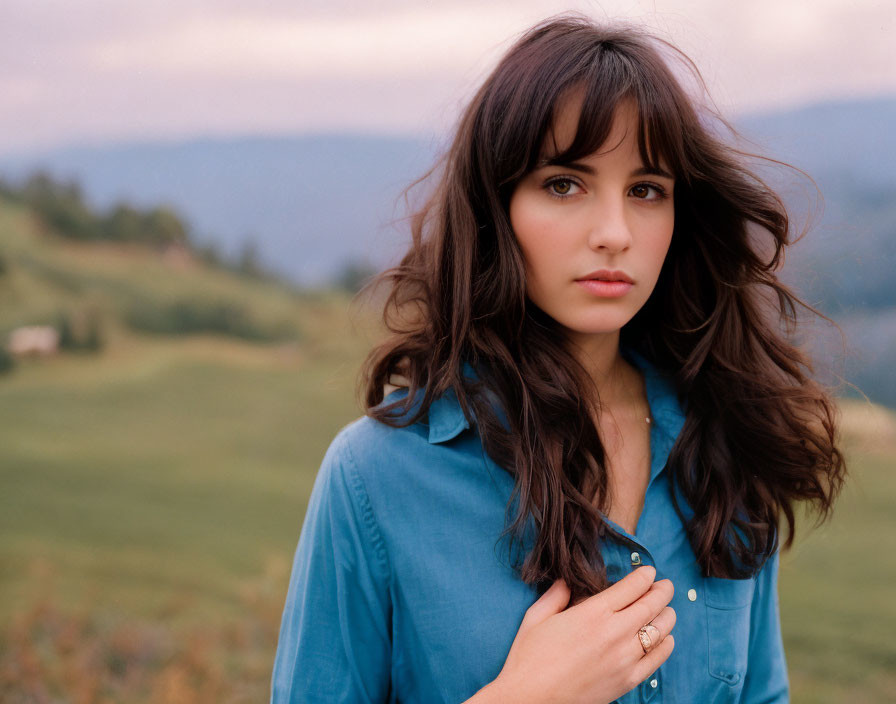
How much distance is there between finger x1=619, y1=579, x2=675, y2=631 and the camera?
1162mm

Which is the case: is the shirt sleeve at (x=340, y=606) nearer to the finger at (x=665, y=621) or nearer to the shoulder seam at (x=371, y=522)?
the shoulder seam at (x=371, y=522)

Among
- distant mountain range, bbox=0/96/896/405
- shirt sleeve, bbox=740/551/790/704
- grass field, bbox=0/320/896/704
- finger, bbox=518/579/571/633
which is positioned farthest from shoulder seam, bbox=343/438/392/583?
grass field, bbox=0/320/896/704

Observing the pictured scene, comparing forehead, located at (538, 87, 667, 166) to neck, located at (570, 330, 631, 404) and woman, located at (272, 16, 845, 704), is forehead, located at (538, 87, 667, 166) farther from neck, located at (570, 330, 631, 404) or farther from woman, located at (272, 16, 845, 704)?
neck, located at (570, 330, 631, 404)

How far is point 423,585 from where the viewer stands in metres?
1.18

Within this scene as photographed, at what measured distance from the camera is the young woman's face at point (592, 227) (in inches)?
46.9

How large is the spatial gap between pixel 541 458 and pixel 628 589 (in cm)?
21

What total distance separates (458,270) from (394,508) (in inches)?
13.8

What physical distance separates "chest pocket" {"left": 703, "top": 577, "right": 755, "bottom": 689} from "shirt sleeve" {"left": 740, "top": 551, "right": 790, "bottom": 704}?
112 mm

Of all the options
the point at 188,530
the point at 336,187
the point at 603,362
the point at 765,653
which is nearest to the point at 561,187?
the point at 603,362

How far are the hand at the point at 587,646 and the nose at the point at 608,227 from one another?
448mm

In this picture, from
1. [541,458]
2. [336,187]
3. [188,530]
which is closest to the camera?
[541,458]

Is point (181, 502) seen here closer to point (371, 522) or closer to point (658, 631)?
point (371, 522)

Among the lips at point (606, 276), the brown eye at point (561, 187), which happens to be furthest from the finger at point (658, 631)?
the brown eye at point (561, 187)

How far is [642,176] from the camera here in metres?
1.23
